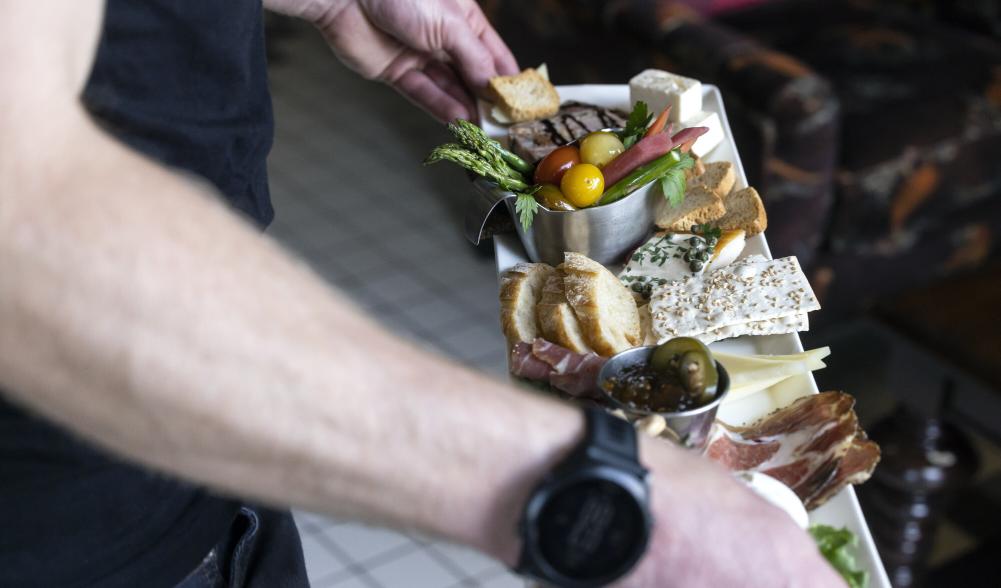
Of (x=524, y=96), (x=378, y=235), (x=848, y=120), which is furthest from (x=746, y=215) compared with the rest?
(x=378, y=235)

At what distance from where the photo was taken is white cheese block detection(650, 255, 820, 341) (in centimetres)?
121

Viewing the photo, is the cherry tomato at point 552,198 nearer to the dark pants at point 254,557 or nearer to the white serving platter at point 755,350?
the white serving platter at point 755,350

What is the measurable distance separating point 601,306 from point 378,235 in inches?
113

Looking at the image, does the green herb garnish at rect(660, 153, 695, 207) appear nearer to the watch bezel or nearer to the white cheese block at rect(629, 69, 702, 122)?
the white cheese block at rect(629, 69, 702, 122)

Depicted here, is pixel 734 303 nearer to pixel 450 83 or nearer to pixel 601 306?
pixel 601 306

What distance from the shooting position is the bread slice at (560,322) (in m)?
1.21

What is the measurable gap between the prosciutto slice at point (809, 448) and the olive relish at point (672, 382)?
0.13 ft

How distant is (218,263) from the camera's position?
671 mm

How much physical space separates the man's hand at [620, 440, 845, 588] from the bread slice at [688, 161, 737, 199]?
76cm

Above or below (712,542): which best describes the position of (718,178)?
below

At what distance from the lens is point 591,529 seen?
73 centimetres

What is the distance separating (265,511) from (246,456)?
616 millimetres

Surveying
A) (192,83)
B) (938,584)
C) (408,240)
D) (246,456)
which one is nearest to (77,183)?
(246,456)

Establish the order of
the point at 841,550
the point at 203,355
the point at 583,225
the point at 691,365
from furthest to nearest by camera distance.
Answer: the point at 583,225, the point at 691,365, the point at 841,550, the point at 203,355
